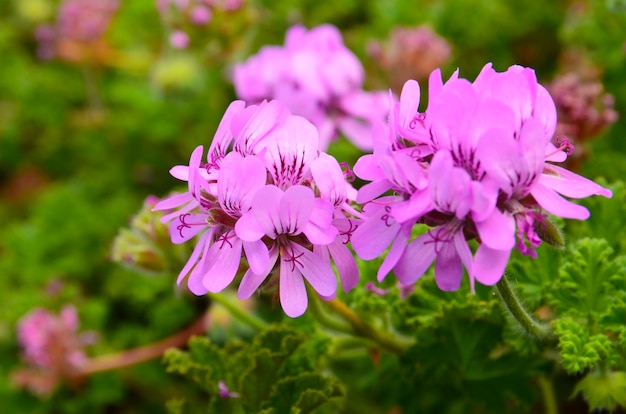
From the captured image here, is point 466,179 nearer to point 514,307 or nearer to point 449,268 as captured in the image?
point 449,268

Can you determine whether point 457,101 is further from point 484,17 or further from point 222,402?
point 484,17

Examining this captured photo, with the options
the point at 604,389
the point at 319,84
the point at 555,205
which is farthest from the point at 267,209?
the point at 319,84

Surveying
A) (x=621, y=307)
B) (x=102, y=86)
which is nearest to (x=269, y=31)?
(x=102, y=86)

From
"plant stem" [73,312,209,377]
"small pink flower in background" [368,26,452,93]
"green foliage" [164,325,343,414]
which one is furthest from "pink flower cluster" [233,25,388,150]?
"green foliage" [164,325,343,414]

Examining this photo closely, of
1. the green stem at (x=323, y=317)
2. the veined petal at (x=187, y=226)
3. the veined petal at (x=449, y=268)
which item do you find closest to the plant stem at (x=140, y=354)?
the green stem at (x=323, y=317)

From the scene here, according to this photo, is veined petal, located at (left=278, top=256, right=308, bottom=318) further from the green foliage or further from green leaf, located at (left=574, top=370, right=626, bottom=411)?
green leaf, located at (left=574, top=370, right=626, bottom=411)

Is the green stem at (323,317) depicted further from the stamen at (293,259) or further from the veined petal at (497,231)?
the veined petal at (497,231)

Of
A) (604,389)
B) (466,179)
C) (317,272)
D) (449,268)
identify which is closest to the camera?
(466,179)
